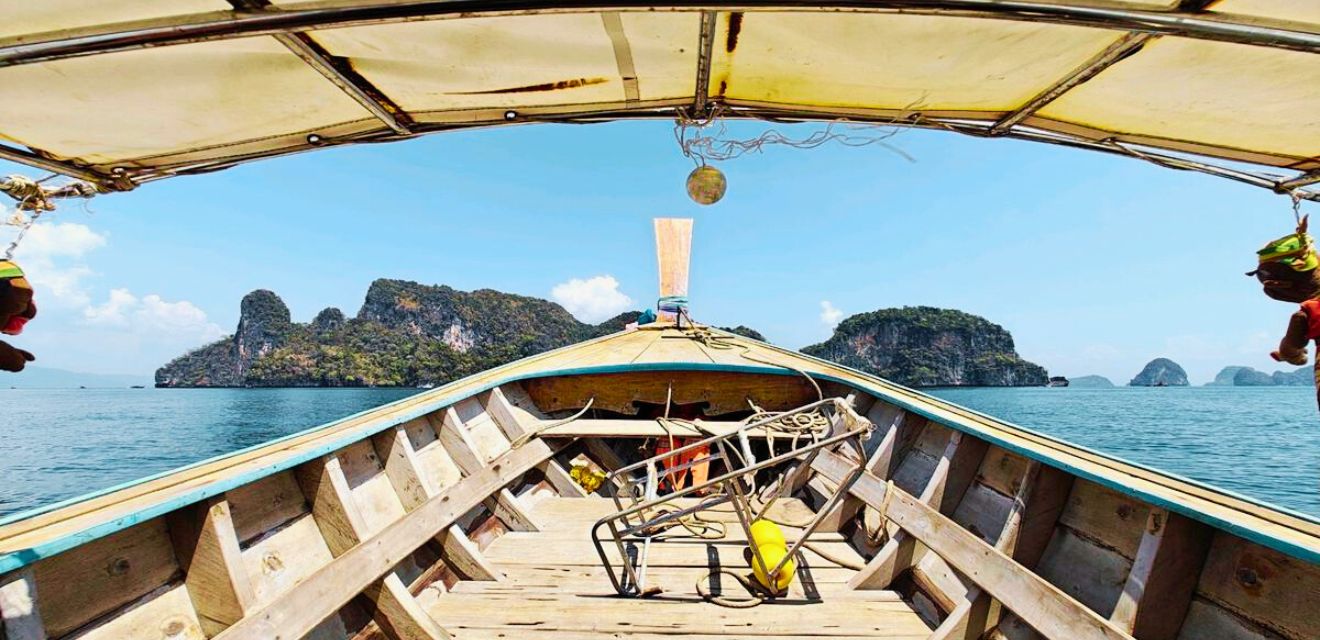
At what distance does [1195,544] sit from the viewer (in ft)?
6.15

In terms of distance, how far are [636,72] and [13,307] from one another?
2.17m

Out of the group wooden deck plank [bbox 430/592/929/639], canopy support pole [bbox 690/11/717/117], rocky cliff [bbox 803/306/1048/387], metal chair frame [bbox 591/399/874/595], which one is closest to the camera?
canopy support pole [bbox 690/11/717/117]

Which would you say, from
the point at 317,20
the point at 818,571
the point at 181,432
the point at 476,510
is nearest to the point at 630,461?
the point at 476,510

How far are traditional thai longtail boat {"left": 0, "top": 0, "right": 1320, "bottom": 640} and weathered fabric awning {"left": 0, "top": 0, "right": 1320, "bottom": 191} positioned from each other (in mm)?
12

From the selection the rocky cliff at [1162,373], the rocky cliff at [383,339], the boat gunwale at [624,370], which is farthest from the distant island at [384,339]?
the rocky cliff at [1162,373]

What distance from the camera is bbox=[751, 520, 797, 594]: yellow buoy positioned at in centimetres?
271

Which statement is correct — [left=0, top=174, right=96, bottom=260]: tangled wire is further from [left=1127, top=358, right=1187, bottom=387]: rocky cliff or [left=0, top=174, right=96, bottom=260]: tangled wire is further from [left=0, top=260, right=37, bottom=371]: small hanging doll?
[left=1127, top=358, right=1187, bottom=387]: rocky cliff

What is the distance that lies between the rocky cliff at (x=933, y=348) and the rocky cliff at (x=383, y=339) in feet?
189

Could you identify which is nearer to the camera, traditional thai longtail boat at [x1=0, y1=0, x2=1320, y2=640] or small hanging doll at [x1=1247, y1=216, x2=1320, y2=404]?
traditional thai longtail boat at [x1=0, y1=0, x2=1320, y2=640]

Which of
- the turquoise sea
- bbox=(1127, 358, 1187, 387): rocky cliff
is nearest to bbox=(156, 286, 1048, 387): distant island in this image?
the turquoise sea

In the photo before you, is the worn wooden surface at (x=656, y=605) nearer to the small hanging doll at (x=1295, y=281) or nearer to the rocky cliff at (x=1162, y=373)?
the small hanging doll at (x=1295, y=281)

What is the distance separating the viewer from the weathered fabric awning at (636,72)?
55.6 inches

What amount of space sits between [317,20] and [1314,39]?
8.46 ft

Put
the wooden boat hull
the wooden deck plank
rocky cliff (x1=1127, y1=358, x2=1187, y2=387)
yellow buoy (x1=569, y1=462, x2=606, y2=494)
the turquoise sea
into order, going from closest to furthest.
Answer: the wooden boat hull, the wooden deck plank, yellow buoy (x1=569, y1=462, x2=606, y2=494), the turquoise sea, rocky cliff (x1=1127, y1=358, x2=1187, y2=387)
